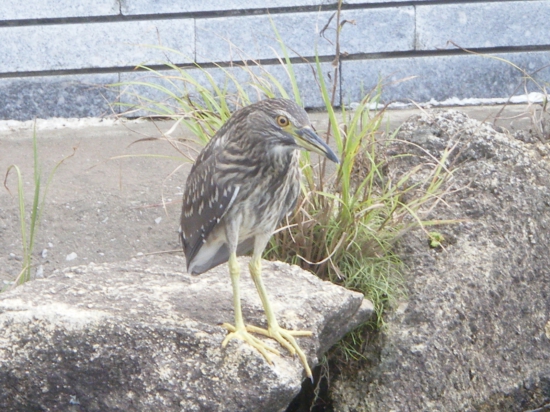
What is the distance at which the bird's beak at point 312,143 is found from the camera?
2.79 metres

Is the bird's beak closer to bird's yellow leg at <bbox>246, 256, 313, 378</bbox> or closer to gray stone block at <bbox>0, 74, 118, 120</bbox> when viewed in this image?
bird's yellow leg at <bbox>246, 256, 313, 378</bbox>

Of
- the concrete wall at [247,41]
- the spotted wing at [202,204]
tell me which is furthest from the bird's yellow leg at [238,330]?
the concrete wall at [247,41]

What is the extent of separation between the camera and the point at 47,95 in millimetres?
6664

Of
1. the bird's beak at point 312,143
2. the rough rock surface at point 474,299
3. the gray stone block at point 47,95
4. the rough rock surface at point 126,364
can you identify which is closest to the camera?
the bird's beak at point 312,143

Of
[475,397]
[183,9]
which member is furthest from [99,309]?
[183,9]

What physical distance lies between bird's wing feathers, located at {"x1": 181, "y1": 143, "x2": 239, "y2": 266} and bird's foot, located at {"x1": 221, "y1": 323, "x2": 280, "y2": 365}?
40 centimetres

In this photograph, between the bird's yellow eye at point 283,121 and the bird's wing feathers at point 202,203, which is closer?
the bird's yellow eye at point 283,121

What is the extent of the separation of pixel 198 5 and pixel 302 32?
876 millimetres

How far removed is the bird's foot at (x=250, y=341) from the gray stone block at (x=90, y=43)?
391cm

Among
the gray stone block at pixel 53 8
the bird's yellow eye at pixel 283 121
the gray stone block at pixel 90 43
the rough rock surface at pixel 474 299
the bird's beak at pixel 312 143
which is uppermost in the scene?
the bird's yellow eye at pixel 283 121

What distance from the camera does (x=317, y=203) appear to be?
4137 millimetres

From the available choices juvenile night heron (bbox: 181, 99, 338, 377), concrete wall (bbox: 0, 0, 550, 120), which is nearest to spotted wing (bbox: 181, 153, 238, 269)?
juvenile night heron (bbox: 181, 99, 338, 377)

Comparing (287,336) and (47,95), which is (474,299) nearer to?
(287,336)

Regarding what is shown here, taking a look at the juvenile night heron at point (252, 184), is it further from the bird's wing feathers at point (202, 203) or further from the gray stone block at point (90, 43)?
the gray stone block at point (90, 43)
